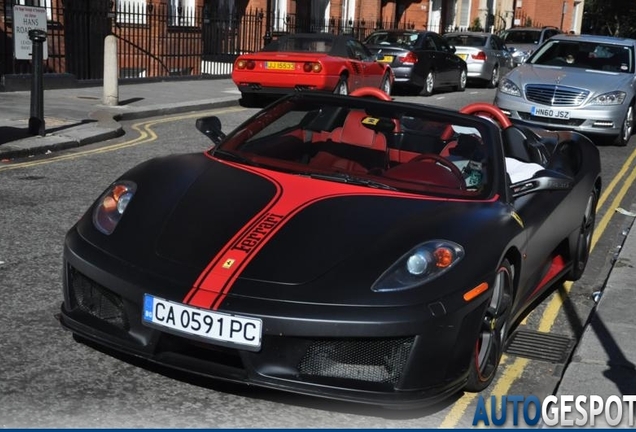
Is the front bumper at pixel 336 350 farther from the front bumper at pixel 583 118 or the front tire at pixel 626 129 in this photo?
the front tire at pixel 626 129

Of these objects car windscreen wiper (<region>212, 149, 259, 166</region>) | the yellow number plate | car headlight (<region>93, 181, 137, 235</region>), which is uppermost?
car windscreen wiper (<region>212, 149, 259, 166</region>)

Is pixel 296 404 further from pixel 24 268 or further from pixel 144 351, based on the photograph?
pixel 24 268

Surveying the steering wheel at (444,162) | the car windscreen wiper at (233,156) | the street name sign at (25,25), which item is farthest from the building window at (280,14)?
the steering wheel at (444,162)

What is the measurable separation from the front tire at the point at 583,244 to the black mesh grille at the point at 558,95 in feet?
24.2

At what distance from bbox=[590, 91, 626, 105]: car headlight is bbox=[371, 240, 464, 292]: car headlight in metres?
10.6

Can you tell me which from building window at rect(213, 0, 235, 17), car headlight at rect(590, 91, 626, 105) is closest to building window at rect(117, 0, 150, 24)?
building window at rect(213, 0, 235, 17)

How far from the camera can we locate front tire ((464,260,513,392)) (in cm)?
441

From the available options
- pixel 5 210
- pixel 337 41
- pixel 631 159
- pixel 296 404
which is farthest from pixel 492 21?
pixel 296 404

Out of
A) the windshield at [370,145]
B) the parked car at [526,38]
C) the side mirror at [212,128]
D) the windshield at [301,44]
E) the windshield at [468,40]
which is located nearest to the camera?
the windshield at [370,145]

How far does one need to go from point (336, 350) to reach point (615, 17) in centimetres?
6336

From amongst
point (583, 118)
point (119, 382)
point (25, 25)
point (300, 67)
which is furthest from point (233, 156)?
point (300, 67)

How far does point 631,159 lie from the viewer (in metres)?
13.8

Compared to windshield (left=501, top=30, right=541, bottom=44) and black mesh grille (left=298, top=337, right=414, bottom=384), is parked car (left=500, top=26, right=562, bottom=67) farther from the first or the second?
black mesh grille (left=298, top=337, right=414, bottom=384)

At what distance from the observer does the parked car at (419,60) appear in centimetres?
2145
